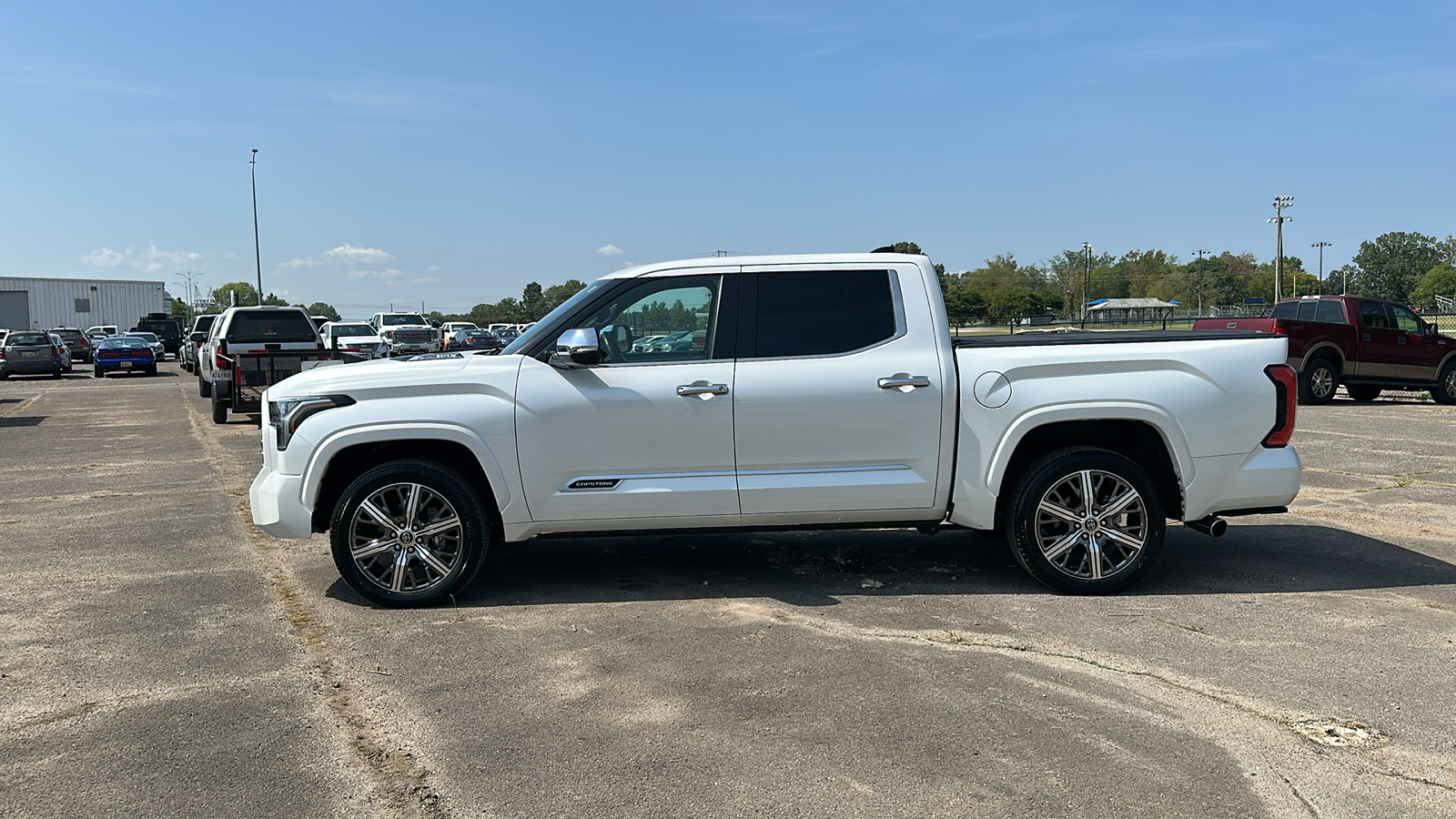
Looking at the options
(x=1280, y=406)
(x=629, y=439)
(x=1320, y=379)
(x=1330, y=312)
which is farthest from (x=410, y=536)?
(x=1330, y=312)

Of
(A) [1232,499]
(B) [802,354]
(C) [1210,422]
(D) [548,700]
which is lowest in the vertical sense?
(D) [548,700]

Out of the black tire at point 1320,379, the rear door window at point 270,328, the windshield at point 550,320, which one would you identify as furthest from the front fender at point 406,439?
the black tire at point 1320,379

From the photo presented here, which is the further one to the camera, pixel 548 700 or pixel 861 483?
pixel 861 483

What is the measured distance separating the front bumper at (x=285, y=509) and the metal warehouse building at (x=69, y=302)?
273 feet

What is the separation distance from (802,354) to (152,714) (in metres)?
3.59

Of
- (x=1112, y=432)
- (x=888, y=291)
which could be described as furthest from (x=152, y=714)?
(x=1112, y=432)

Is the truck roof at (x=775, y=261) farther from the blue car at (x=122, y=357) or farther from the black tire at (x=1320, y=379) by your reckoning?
the blue car at (x=122, y=357)

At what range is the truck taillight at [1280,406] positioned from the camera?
630cm

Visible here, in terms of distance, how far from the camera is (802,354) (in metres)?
6.20

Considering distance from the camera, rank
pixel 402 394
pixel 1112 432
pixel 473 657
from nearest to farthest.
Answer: pixel 473 657 < pixel 402 394 < pixel 1112 432

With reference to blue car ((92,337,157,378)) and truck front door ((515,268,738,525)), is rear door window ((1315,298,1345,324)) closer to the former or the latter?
truck front door ((515,268,738,525))

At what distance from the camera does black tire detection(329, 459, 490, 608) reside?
604cm

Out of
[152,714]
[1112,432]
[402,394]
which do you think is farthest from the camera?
[1112,432]

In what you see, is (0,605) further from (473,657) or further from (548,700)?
(548,700)
